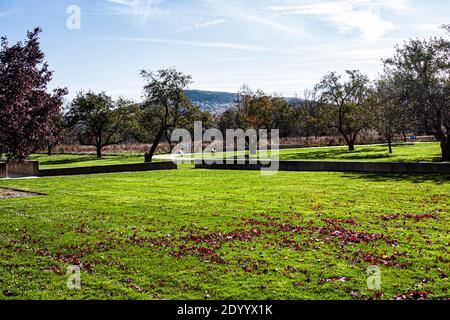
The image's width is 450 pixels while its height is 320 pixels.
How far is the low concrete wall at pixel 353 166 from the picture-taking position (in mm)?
26359

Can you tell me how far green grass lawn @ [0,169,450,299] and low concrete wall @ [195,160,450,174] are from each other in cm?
730

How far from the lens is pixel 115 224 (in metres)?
13.4

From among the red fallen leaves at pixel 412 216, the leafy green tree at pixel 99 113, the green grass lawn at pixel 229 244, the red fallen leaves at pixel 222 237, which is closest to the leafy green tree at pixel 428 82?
the green grass lawn at pixel 229 244

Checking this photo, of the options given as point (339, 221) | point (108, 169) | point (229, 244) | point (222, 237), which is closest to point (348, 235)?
point (339, 221)

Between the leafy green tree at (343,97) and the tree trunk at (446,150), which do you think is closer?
the tree trunk at (446,150)

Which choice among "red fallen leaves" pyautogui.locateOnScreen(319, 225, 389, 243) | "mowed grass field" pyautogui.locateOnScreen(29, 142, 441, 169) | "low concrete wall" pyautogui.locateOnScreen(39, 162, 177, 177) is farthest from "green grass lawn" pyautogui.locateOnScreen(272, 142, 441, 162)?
"red fallen leaves" pyautogui.locateOnScreen(319, 225, 389, 243)

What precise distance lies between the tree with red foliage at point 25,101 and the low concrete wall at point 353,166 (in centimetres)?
1717

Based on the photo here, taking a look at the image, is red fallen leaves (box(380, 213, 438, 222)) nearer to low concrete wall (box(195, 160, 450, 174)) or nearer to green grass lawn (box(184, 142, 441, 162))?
low concrete wall (box(195, 160, 450, 174))

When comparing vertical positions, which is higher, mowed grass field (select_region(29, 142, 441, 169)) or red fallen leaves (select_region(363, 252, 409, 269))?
mowed grass field (select_region(29, 142, 441, 169))

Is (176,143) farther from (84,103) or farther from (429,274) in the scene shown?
(429,274)

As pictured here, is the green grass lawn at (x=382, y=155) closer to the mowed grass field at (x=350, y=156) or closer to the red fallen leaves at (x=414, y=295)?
the mowed grass field at (x=350, y=156)

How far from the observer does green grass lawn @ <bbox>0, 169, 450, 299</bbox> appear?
7715 mm

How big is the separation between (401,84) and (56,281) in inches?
1208

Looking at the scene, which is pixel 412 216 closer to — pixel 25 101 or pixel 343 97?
pixel 25 101
